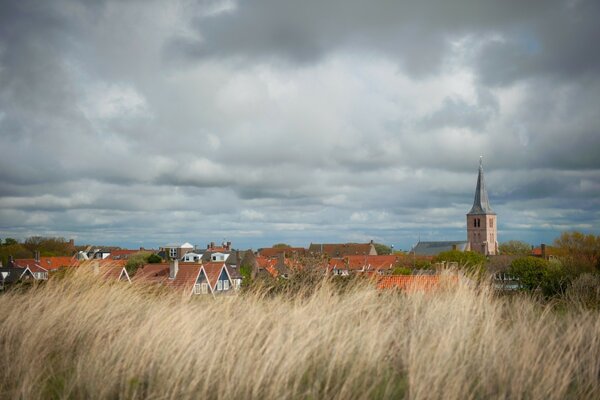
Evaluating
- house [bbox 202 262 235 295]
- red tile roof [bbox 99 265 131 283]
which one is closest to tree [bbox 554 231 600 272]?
house [bbox 202 262 235 295]

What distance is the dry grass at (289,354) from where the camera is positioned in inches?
219

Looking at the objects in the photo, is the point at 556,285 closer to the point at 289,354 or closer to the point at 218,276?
the point at 289,354

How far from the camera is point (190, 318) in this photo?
7609 mm

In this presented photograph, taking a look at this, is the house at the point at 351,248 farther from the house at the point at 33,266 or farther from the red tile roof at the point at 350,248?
the house at the point at 33,266

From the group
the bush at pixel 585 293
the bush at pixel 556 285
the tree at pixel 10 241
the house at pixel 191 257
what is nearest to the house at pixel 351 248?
the house at pixel 191 257

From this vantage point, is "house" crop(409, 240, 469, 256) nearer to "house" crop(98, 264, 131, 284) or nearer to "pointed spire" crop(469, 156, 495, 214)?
"pointed spire" crop(469, 156, 495, 214)

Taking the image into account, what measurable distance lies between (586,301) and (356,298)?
5.19 m

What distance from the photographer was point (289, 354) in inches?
231

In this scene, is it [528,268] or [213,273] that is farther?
[528,268]

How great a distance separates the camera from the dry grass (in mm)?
5566

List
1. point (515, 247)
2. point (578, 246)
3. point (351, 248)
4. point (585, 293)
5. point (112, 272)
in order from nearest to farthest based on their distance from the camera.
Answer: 1. point (585, 293)
2. point (112, 272)
3. point (578, 246)
4. point (515, 247)
5. point (351, 248)

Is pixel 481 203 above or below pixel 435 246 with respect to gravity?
above

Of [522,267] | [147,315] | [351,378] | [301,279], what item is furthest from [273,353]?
[522,267]

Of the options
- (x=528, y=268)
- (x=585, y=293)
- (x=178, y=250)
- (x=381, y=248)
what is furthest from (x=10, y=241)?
(x=585, y=293)
